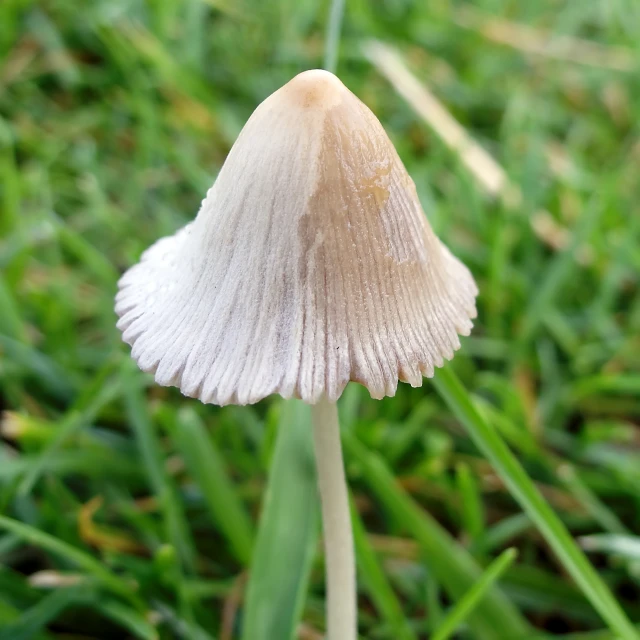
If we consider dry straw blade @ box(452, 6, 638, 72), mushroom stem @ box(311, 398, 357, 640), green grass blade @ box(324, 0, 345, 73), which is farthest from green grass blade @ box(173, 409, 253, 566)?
dry straw blade @ box(452, 6, 638, 72)

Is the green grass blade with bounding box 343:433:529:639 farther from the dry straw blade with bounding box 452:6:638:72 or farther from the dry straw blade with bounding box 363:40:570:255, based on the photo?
the dry straw blade with bounding box 452:6:638:72

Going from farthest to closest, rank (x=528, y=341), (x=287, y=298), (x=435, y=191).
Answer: (x=435, y=191)
(x=528, y=341)
(x=287, y=298)

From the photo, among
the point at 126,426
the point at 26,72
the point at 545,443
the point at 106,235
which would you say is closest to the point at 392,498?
the point at 545,443

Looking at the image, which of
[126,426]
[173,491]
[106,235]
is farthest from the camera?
[106,235]

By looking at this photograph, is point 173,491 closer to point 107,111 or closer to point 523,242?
point 523,242

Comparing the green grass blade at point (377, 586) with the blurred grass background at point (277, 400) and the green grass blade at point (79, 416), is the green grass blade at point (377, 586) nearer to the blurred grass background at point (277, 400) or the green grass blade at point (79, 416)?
the blurred grass background at point (277, 400)

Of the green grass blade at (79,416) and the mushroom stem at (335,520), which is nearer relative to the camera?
the mushroom stem at (335,520)

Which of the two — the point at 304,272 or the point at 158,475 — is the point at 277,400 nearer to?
the point at 158,475

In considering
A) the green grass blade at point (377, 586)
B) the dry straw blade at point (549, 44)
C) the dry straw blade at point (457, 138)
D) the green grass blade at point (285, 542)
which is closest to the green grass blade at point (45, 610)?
the green grass blade at point (285, 542)
